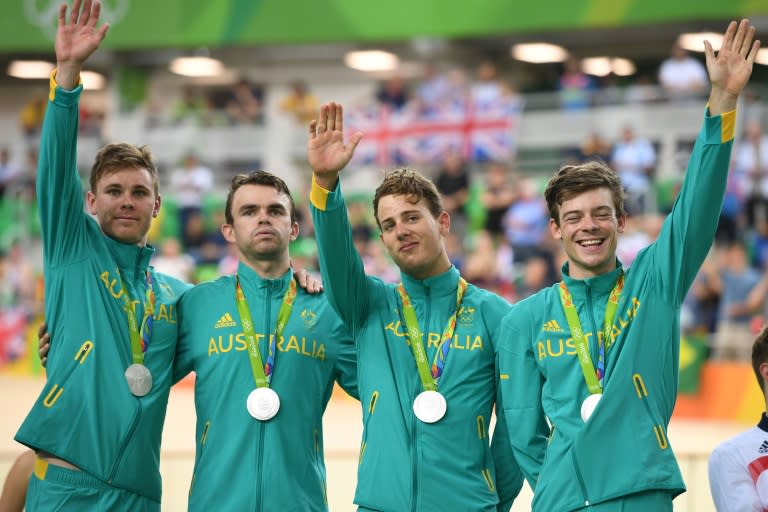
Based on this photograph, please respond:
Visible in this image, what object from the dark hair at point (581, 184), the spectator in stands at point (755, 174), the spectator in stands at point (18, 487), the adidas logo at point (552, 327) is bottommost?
the spectator in stands at point (18, 487)

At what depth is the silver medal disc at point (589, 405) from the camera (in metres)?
4.06

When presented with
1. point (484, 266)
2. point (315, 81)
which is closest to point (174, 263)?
point (484, 266)

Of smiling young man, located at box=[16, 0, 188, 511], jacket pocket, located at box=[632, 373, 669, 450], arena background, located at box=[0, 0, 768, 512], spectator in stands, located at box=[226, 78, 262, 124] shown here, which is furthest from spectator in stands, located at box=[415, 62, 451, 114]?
jacket pocket, located at box=[632, 373, 669, 450]

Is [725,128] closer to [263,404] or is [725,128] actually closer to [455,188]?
[263,404]

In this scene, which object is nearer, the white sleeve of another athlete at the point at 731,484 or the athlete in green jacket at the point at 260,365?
the white sleeve of another athlete at the point at 731,484

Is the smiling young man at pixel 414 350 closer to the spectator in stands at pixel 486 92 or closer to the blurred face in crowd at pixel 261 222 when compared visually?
the blurred face in crowd at pixel 261 222

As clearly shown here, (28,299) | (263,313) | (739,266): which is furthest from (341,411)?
(263,313)

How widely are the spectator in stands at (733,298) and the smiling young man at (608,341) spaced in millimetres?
8575

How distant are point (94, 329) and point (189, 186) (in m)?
13.4

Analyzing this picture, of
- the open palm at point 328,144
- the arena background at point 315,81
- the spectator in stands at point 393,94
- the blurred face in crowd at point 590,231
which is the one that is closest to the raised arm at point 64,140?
the open palm at point 328,144

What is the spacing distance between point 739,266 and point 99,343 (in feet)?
31.8

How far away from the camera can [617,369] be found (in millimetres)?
4090

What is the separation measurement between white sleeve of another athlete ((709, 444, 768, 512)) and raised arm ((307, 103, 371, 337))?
4.93 ft

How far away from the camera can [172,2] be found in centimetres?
1852
